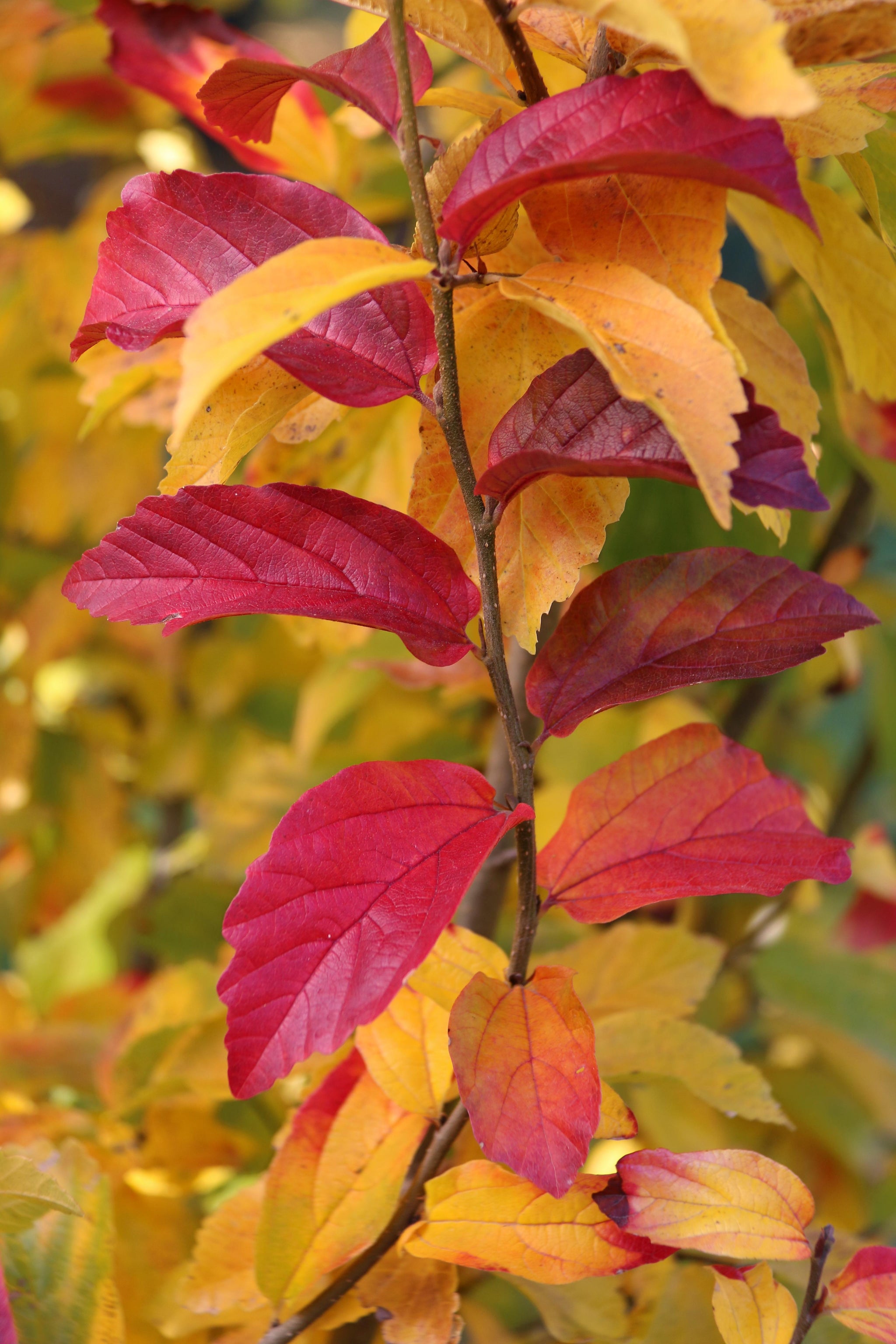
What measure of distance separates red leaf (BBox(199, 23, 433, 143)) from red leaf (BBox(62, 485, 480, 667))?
0.32 ft

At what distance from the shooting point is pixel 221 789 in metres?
0.81

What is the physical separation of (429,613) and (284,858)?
71 millimetres

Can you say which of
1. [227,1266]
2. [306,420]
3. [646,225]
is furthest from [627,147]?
[227,1266]

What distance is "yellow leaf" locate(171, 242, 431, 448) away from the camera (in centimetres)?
19

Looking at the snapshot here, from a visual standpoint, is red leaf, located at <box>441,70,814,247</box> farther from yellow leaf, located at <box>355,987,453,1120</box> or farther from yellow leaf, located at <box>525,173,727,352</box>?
yellow leaf, located at <box>355,987,453,1120</box>

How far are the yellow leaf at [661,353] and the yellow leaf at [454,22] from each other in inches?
2.8

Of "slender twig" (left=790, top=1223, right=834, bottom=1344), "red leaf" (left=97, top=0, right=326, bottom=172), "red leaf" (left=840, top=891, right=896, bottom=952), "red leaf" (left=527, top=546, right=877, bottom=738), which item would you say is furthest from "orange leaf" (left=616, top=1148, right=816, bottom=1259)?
"red leaf" (left=840, top=891, right=896, bottom=952)

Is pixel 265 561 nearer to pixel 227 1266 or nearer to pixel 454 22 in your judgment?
pixel 454 22

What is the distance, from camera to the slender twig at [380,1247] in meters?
0.31

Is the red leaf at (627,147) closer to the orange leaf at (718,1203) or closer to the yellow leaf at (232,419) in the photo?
the yellow leaf at (232,419)

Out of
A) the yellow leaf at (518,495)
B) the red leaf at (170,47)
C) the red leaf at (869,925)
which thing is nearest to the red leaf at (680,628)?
the yellow leaf at (518,495)

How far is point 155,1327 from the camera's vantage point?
0.43 m

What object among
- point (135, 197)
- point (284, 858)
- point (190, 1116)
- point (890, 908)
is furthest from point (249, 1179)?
point (890, 908)

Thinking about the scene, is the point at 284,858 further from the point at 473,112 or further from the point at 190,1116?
the point at 190,1116
